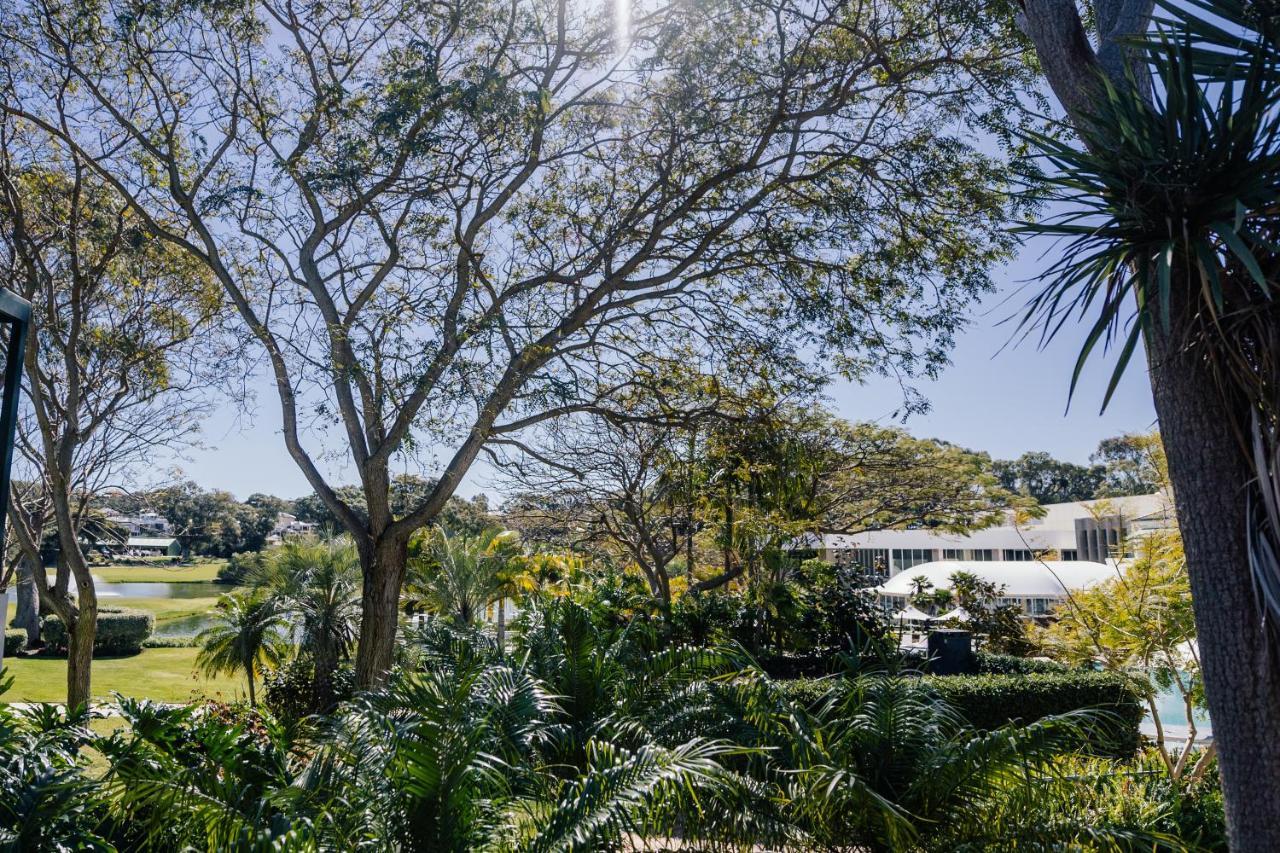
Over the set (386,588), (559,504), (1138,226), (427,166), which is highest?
(427,166)

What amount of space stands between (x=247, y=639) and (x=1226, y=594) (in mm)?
14611

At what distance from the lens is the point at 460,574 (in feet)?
58.5

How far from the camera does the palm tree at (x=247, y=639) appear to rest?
1470 centimetres

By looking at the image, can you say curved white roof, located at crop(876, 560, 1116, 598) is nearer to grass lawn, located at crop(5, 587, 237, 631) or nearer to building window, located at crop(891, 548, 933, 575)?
building window, located at crop(891, 548, 933, 575)

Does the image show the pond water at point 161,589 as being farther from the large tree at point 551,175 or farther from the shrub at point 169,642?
the large tree at point 551,175

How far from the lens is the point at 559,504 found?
52.0ft

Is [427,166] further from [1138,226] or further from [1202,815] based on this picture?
[1202,815]

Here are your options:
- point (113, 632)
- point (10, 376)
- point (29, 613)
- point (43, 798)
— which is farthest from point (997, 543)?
point (10, 376)

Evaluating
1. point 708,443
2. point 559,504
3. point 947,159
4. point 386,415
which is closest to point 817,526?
point 559,504

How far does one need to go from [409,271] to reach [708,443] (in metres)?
4.14

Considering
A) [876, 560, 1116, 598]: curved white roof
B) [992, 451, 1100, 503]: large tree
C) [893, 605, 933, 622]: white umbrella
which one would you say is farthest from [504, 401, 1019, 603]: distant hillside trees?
[992, 451, 1100, 503]: large tree

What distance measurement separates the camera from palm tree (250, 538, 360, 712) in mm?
15164

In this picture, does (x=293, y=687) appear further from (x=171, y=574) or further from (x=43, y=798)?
(x=171, y=574)

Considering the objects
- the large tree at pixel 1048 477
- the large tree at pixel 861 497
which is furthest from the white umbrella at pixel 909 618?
the large tree at pixel 1048 477
